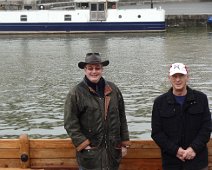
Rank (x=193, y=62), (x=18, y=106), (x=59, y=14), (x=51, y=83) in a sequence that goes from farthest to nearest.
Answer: (x=59, y=14) → (x=193, y=62) → (x=51, y=83) → (x=18, y=106)

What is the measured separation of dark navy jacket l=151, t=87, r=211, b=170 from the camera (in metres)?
4.53

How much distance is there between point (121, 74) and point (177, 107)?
14.9m

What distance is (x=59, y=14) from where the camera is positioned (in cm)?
4166

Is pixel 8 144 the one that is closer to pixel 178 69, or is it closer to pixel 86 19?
pixel 178 69

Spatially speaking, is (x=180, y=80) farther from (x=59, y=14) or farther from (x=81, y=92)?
(x=59, y=14)

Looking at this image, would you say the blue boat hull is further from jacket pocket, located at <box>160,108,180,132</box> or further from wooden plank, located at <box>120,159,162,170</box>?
jacket pocket, located at <box>160,108,180,132</box>

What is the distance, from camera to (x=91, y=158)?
4.66 m

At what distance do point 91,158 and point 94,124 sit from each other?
341 millimetres

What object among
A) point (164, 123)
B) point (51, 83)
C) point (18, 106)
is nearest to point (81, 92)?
point (164, 123)

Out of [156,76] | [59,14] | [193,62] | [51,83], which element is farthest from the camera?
[59,14]

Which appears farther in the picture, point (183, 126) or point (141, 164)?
point (141, 164)

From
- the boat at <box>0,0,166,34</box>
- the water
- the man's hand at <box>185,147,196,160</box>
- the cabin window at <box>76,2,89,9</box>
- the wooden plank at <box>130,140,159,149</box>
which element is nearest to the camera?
the man's hand at <box>185,147,196,160</box>

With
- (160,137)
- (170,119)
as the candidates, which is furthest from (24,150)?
(170,119)

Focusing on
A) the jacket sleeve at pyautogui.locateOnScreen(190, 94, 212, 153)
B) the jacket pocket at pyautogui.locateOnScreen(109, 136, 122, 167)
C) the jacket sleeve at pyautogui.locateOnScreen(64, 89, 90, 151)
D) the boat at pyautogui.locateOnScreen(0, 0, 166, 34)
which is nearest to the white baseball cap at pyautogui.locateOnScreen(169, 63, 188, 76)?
the jacket sleeve at pyautogui.locateOnScreen(190, 94, 212, 153)
